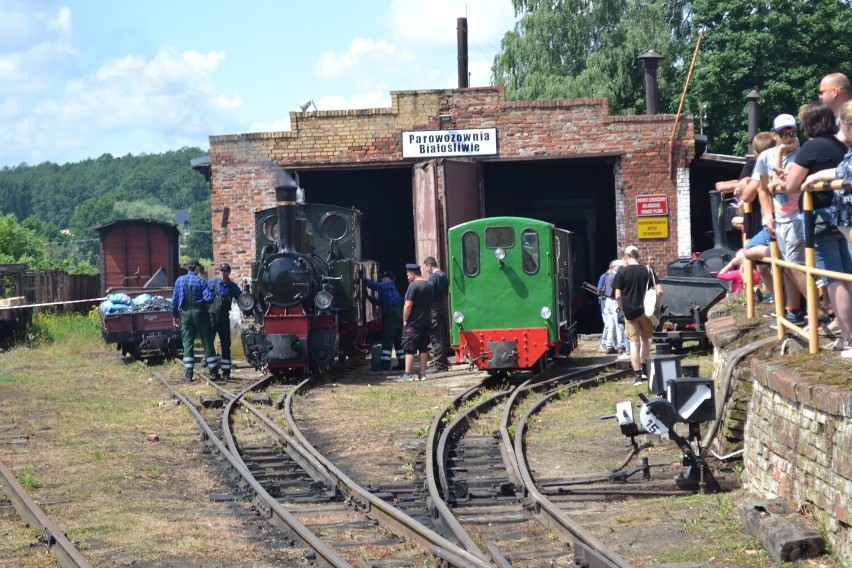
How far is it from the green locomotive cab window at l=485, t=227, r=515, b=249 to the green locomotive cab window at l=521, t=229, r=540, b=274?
167 millimetres

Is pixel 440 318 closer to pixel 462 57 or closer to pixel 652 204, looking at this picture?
pixel 652 204

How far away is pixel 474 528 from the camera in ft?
25.4

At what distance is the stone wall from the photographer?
6.18 meters

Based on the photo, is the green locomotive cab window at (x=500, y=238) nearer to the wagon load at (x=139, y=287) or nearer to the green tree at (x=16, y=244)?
the wagon load at (x=139, y=287)

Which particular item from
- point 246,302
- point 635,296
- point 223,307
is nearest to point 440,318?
point 246,302

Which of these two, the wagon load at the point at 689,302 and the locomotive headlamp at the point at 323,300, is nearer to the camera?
the locomotive headlamp at the point at 323,300

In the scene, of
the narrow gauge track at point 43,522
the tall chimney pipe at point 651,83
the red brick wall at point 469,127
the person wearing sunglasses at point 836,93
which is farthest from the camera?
the tall chimney pipe at point 651,83

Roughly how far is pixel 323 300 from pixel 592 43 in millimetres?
26855

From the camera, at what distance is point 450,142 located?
955 inches

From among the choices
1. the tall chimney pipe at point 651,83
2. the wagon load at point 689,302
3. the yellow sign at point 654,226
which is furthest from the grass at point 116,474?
the tall chimney pipe at point 651,83

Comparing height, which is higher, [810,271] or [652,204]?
[652,204]

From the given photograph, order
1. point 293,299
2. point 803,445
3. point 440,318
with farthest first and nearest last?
point 440,318 < point 293,299 < point 803,445

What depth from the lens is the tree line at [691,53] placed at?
3791 centimetres

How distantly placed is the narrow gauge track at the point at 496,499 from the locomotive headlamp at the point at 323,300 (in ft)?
13.9
